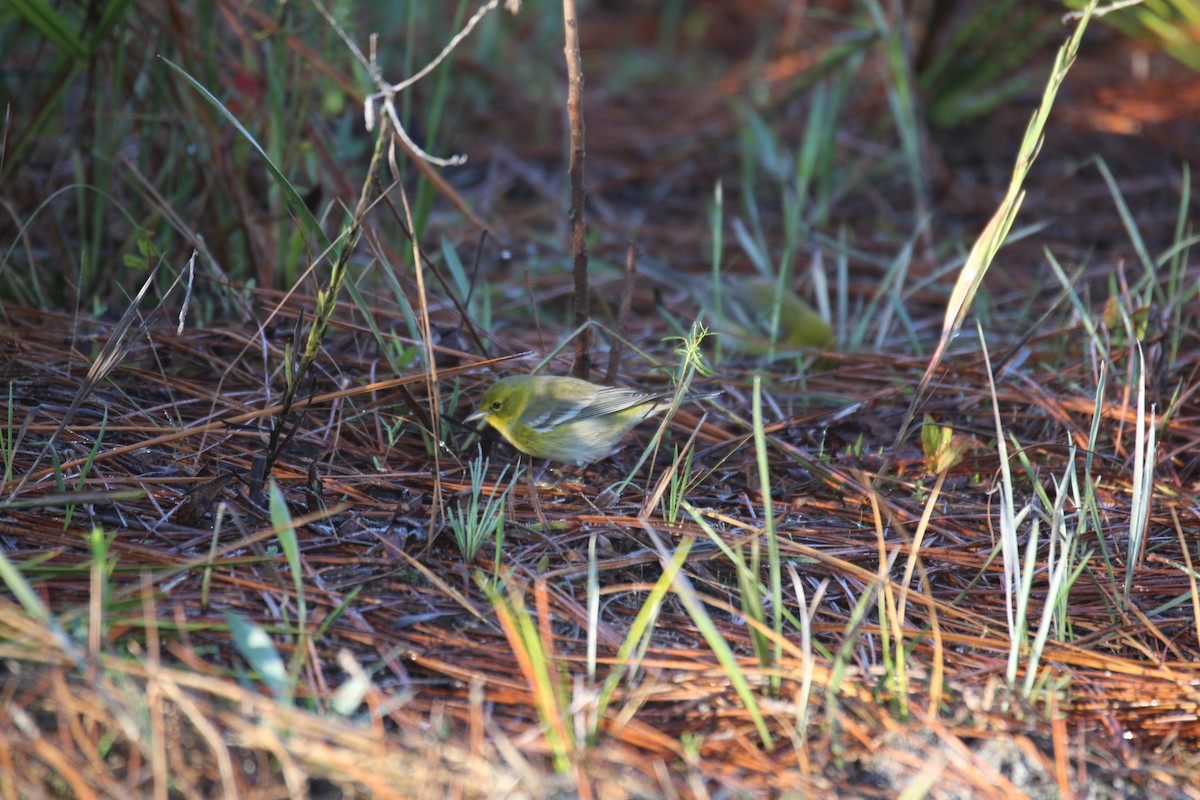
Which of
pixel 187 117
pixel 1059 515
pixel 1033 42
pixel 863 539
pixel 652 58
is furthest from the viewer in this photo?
pixel 652 58

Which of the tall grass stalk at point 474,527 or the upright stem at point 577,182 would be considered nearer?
the tall grass stalk at point 474,527

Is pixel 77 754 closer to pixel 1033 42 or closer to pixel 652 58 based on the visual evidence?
pixel 1033 42

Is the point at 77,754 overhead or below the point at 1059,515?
below

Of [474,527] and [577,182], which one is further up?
[577,182]

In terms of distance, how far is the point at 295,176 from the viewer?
413 centimetres

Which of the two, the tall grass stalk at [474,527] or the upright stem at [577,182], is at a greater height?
the upright stem at [577,182]

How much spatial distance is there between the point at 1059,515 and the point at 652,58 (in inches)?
272

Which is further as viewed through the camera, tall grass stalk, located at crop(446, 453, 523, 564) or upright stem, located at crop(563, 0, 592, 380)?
upright stem, located at crop(563, 0, 592, 380)

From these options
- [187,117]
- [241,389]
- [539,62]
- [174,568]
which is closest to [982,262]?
[174,568]

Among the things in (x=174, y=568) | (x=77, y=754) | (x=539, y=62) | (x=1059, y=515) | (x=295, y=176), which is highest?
(x=539, y=62)

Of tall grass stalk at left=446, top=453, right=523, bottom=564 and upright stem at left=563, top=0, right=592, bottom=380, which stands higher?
upright stem at left=563, top=0, right=592, bottom=380

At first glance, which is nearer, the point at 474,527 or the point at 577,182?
the point at 474,527

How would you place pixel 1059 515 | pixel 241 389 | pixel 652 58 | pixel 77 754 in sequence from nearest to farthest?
pixel 77 754
pixel 1059 515
pixel 241 389
pixel 652 58

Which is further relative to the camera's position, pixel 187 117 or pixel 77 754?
pixel 187 117
